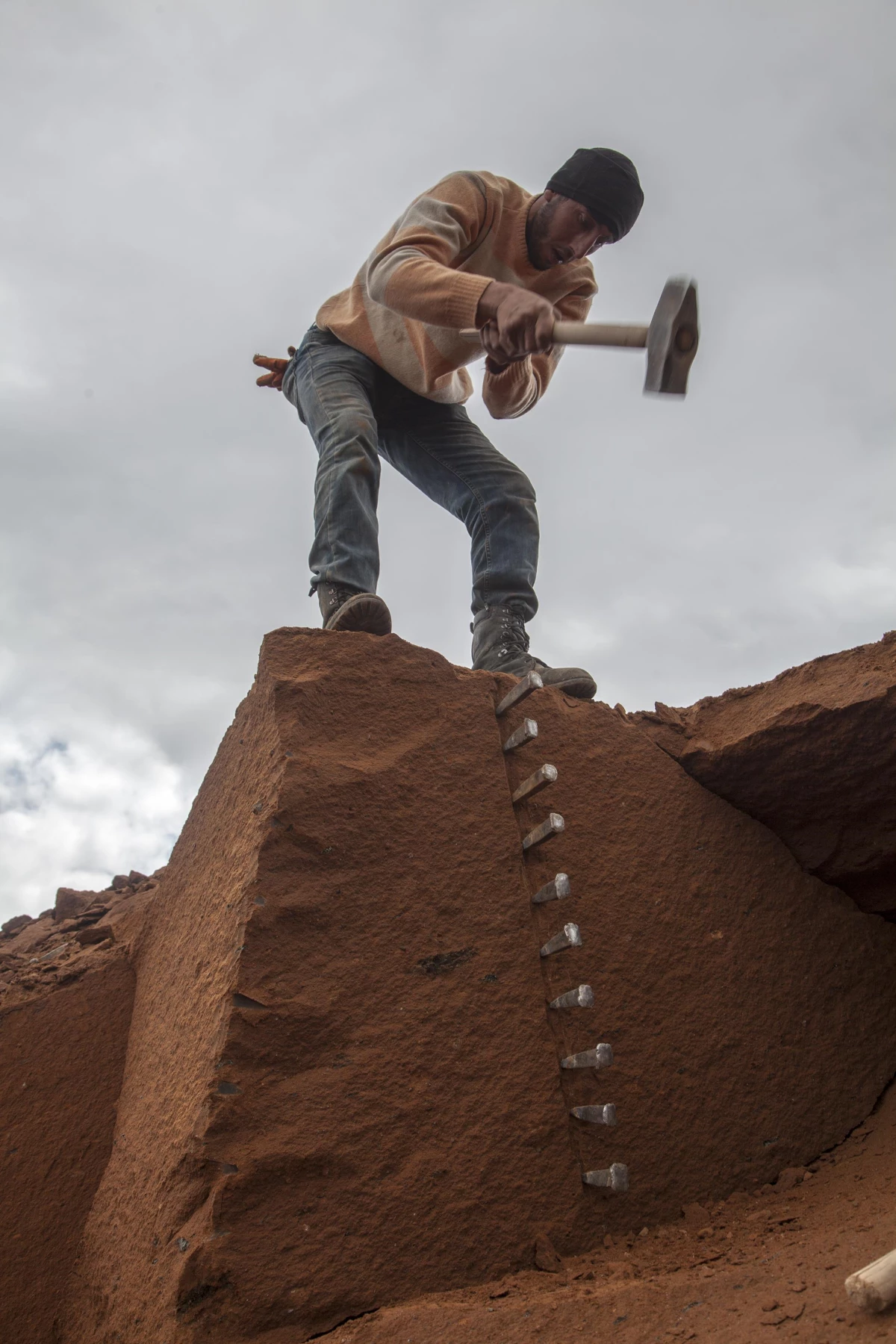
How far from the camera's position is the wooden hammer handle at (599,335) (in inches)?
85.2

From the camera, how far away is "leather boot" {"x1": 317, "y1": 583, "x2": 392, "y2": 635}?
222cm

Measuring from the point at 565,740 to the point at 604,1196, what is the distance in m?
0.95

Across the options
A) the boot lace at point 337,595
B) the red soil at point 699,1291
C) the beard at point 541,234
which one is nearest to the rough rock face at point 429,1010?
the red soil at point 699,1291

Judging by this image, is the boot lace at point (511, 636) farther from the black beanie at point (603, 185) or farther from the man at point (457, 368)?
the black beanie at point (603, 185)

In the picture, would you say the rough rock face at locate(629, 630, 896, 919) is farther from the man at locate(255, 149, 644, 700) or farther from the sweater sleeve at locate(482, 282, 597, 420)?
the sweater sleeve at locate(482, 282, 597, 420)

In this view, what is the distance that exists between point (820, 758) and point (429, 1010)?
3.58 feet

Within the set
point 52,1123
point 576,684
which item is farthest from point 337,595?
point 52,1123

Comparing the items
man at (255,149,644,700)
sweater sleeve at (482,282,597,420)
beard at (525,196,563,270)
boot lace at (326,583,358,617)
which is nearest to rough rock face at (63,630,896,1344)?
boot lace at (326,583,358,617)

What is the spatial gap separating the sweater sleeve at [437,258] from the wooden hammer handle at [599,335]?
209 millimetres

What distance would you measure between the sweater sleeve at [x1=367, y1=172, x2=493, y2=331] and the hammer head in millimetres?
408

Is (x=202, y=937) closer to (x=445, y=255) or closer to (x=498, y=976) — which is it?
(x=498, y=976)

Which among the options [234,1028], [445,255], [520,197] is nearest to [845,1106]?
[234,1028]

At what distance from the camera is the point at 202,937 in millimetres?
2033

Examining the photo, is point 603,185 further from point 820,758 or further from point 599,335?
point 820,758
